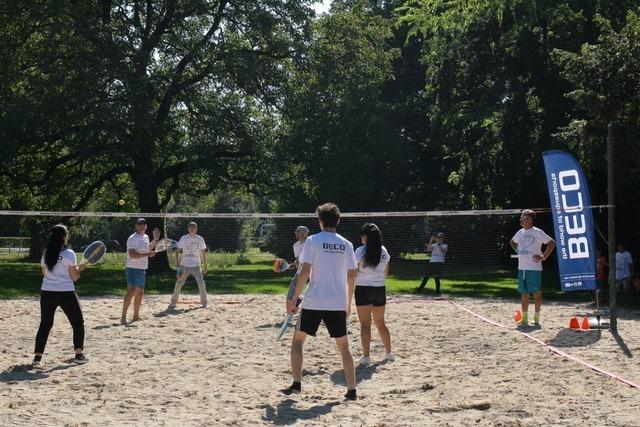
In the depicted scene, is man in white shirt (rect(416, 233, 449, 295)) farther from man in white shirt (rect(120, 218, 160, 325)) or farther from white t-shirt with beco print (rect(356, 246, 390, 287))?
white t-shirt with beco print (rect(356, 246, 390, 287))

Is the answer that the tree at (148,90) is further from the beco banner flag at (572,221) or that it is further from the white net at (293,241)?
A: the beco banner flag at (572,221)

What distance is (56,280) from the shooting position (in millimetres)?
9570

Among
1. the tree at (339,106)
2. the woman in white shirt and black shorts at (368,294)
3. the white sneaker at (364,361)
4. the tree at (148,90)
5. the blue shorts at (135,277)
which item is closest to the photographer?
the woman in white shirt and black shorts at (368,294)

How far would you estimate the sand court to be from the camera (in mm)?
7199

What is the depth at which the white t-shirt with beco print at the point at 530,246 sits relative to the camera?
42.0ft

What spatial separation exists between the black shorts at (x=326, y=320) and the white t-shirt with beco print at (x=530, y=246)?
5936 millimetres

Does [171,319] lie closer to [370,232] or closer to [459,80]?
[370,232]

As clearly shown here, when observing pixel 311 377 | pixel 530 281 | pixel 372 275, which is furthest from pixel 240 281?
pixel 311 377

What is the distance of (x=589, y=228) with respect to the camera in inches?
496

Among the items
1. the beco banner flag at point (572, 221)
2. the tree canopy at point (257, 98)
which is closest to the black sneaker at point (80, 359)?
the beco banner flag at point (572, 221)

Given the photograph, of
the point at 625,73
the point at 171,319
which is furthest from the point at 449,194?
the point at 171,319

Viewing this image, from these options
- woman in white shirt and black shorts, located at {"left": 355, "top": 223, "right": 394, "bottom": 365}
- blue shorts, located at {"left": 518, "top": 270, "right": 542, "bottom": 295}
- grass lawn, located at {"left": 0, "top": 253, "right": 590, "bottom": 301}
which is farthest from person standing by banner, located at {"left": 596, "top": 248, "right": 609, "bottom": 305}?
woman in white shirt and black shorts, located at {"left": 355, "top": 223, "right": 394, "bottom": 365}

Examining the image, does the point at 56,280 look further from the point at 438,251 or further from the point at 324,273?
the point at 438,251

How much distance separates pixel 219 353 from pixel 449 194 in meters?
33.0
